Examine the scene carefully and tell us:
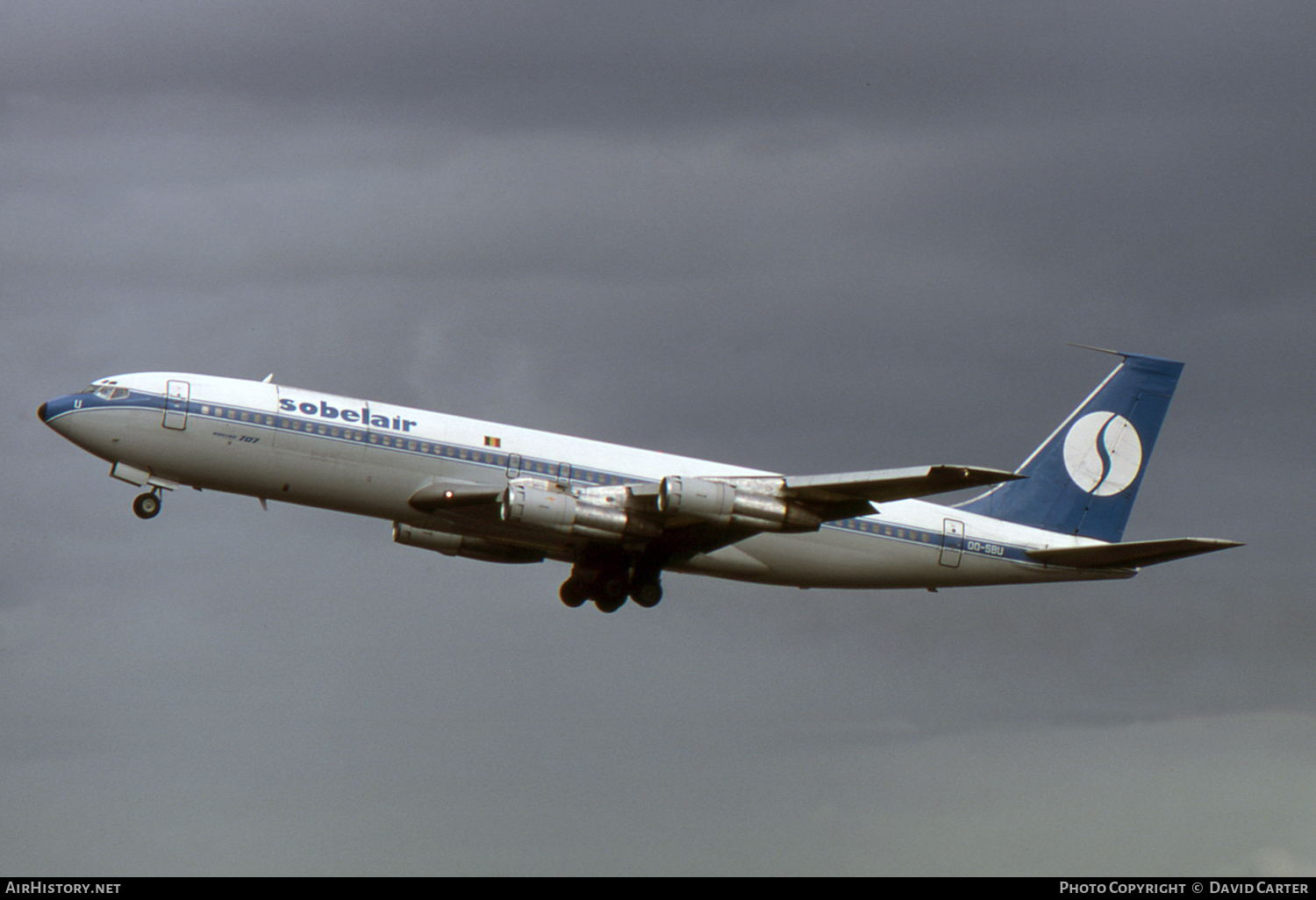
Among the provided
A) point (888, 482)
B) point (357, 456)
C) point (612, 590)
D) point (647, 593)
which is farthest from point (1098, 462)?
point (357, 456)

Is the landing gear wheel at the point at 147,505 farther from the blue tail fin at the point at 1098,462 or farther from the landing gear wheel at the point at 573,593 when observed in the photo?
the blue tail fin at the point at 1098,462

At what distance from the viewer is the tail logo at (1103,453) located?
60.3 metres

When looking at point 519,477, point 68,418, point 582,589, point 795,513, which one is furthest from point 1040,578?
point 68,418

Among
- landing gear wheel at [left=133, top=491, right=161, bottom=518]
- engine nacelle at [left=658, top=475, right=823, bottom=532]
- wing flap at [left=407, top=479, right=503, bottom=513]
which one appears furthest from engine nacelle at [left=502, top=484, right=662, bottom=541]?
landing gear wheel at [left=133, top=491, right=161, bottom=518]

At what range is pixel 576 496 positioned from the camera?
49.5 m

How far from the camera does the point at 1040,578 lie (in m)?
56.9

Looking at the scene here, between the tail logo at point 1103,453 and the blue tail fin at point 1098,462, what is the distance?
35mm

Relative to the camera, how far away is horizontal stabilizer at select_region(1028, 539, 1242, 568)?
50.3 m

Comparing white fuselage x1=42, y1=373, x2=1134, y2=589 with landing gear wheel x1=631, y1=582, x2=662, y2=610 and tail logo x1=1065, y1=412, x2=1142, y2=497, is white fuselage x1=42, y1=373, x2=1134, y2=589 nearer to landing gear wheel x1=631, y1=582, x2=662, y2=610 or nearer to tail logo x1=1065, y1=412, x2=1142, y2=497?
landing gear wheel x1=631, y1=582, x2=662, y2=610

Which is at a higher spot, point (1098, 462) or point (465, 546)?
point (1098, 462)

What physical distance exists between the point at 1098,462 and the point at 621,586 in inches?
831

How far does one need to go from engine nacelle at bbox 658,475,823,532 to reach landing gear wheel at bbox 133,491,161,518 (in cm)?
1607

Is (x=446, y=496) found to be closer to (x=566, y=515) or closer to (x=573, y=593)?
(x=566, y=515)

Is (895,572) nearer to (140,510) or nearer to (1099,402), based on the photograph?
(1099,402)
